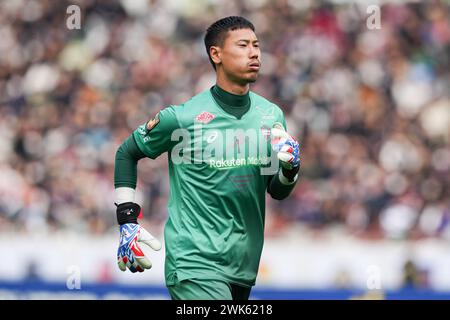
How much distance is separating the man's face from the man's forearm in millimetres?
677

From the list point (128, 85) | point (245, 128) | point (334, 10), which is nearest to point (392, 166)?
point (334, 10)

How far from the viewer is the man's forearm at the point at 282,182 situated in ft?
23.2

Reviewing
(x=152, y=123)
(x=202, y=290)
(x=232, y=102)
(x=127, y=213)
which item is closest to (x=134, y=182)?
(x=127, y=213)

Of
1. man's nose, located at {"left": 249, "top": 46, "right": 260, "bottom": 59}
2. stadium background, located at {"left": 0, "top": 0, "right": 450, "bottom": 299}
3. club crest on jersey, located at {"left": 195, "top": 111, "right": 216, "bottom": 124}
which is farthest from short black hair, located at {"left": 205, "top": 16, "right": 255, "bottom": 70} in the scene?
stadium background, located at {"left": 0, "top": 0, "right": 450, "bottom": 299}

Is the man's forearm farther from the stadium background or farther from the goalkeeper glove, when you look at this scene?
the stadium background

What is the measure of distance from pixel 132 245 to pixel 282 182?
1.08m

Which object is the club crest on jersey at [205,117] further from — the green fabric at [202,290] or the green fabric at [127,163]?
the green fabric at [202,290]

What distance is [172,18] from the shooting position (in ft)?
58.2

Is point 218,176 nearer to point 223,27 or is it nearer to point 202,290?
point 202,290

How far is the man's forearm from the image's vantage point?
7.07 meters

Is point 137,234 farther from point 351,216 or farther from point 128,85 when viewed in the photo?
point 128,85

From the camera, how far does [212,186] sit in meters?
7.01

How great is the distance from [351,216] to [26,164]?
4857 mm

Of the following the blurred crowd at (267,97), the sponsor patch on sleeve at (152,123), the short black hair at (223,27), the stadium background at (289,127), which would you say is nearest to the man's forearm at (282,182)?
the sponsor patch on sleeve at (152,123)
